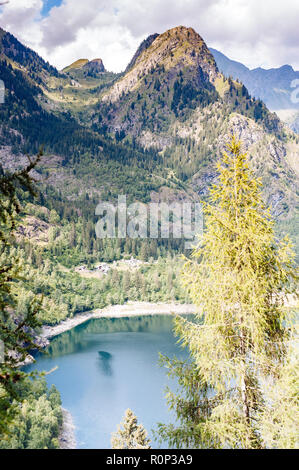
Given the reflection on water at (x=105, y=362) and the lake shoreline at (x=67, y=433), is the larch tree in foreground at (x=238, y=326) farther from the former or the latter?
the reflection on water at (x=105, y=362)

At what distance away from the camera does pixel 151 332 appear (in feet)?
291

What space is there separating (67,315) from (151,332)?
2898 centimetres

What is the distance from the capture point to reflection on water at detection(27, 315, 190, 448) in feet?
154

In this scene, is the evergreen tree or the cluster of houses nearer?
the evergreen tree

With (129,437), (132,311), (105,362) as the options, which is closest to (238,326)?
(129,437)

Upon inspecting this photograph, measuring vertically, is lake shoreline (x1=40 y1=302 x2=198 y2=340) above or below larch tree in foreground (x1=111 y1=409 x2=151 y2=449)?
above

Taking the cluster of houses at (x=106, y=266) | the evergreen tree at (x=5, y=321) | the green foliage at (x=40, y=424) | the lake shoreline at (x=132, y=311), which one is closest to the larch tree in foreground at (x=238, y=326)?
the evergreen tree at (x=5, y=321)

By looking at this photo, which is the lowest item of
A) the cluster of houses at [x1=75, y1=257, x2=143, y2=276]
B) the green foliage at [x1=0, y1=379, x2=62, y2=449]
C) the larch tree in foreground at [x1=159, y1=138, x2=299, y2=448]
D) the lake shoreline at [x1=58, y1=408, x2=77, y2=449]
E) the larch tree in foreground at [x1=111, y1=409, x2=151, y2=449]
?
the lake shoreline at [x1=58, y1=408, x2=77, y2=449]

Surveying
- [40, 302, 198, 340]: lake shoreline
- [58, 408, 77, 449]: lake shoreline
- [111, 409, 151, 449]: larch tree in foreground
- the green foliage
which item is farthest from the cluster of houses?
[111, 409, 151, 449]: larch tree in foreground

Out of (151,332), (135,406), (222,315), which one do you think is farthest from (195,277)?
(151,332)

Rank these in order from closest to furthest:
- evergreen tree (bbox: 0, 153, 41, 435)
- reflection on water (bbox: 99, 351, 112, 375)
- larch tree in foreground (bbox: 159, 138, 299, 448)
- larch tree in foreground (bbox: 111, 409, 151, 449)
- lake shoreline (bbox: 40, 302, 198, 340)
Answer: evergreen tree (bbox: 0, 153, 41, 435) < larch tree in foreground (bbox: 159, 138, 299, 448) < larch tree in foreground (bbox: 111, 409, 151, 449) < reflection on water (bbox: 99, 351, 112, 375) < lake shoreline (bbox: 40, 302, 198, 340)

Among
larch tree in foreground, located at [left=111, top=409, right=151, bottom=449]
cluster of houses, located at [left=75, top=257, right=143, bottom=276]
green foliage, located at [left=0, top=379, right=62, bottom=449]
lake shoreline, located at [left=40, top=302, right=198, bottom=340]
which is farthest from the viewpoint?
cluster of houses, located at [left=75, top=257, right=143, bottom=276]

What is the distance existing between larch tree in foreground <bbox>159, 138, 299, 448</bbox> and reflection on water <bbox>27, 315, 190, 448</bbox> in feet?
128

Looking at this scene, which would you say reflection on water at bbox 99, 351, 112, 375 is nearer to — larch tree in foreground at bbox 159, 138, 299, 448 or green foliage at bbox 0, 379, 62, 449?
green foliage at bbox 0, 379, 62, 449
